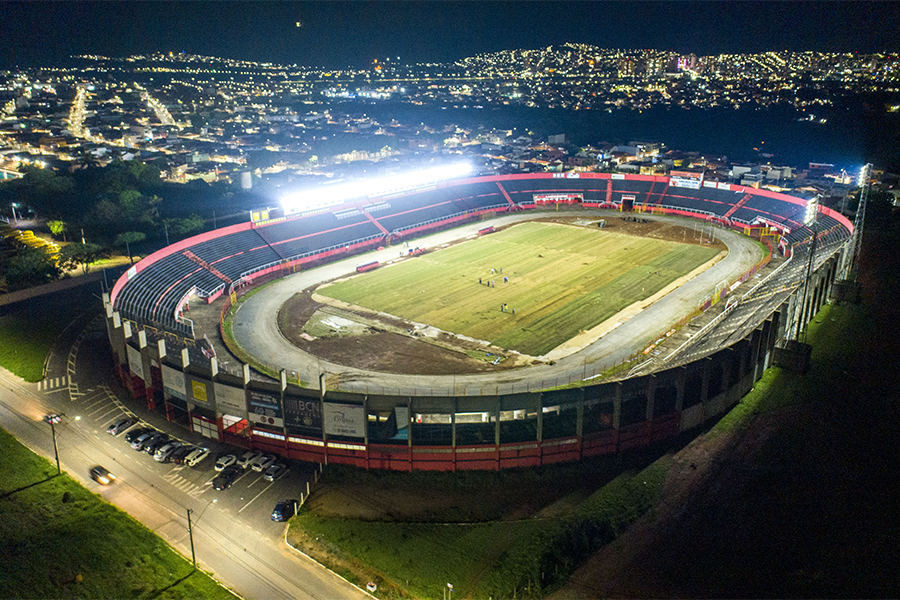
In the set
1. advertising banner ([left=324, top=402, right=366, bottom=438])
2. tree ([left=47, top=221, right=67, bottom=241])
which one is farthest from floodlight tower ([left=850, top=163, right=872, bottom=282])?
tree ([left=47, top=221, right=67, bottom=241])

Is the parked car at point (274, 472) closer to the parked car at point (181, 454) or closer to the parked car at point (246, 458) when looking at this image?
the parked car at point (246, 458)

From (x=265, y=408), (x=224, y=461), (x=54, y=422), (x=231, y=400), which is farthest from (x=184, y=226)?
(x=224, y=461)

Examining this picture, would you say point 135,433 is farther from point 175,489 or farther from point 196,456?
point 175,489

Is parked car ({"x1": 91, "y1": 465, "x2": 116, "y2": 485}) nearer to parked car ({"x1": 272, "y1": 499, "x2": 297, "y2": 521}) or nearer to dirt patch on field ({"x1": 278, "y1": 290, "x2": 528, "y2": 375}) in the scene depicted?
parked car ({"x1": 272, "y1": 499, "x2": 297, "y2": 521})

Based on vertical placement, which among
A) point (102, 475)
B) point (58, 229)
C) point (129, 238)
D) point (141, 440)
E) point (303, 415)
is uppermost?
point (58, 229)

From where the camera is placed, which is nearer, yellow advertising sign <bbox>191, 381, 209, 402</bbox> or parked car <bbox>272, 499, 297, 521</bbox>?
parked car <bbox>272, 499, 297, 521</bbox>
